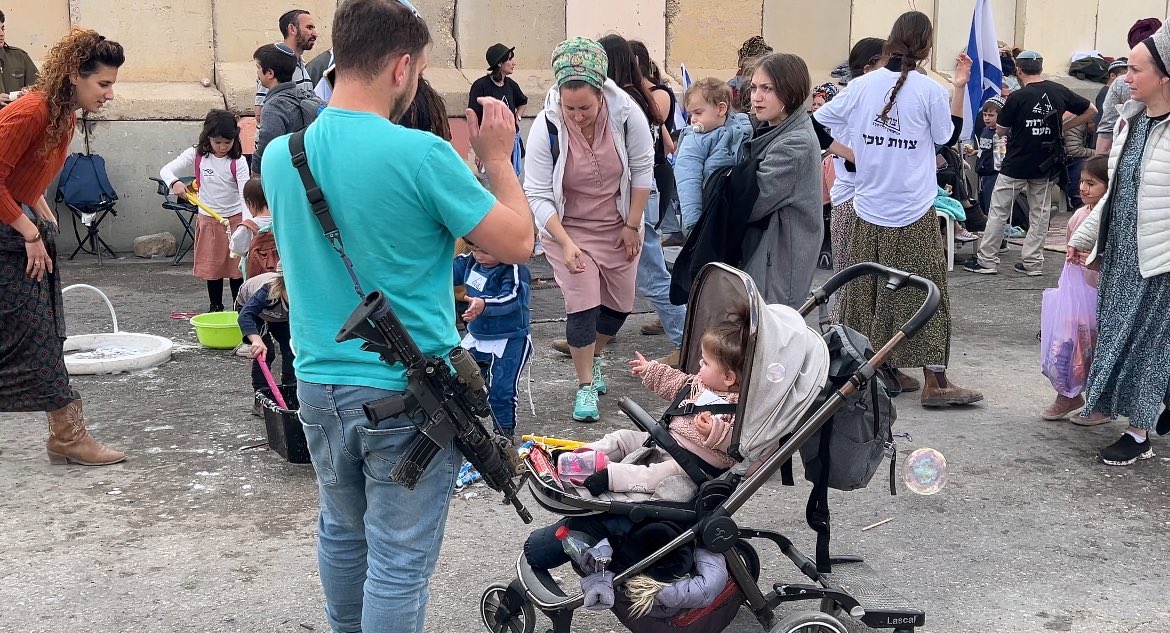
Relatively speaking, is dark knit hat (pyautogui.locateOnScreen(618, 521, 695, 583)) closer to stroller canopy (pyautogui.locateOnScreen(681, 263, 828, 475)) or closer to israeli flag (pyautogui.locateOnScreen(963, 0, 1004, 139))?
stroller canopy (pyautogui.locateOnScreen(681, 263, 828, 475))

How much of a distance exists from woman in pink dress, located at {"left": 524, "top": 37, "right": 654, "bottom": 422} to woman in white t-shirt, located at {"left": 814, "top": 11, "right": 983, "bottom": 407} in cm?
115

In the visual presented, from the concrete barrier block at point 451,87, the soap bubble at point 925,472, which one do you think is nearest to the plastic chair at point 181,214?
the concrete barrier block at point 451,87

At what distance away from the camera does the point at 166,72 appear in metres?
10.3

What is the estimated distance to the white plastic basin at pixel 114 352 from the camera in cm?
623

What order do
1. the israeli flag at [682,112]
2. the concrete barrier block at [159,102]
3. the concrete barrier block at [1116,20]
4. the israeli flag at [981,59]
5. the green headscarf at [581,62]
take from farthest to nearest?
the concrete barrier block at [1116,20]
the concrete barrier block at [159,102]
the israeli flag at [682,112]
the israeli flag at [981,59]
the green headscarf at [581,62]

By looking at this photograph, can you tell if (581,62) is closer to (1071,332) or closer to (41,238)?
(41,238)

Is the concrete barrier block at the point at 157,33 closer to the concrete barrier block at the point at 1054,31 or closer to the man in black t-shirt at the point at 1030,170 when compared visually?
the man in black t-shirt at the point at 1030,170

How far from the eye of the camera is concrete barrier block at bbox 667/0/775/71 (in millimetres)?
11734

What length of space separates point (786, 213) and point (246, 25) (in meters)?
7.17

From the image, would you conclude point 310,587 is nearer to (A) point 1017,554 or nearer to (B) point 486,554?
(B) point 486,554

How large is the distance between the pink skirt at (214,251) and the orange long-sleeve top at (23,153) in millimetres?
2813

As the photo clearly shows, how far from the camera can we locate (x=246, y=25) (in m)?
10.4

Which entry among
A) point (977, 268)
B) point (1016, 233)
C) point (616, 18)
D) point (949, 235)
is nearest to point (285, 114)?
point (949, 235)

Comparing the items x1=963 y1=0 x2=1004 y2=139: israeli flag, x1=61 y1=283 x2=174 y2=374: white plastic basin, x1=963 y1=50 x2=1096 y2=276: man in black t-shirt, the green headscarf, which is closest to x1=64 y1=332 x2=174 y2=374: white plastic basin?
x1=61 y1=283 x2=174 y2=374: white plastic basin
